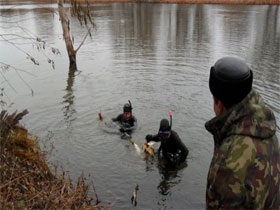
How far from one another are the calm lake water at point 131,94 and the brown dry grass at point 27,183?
3.13 feet

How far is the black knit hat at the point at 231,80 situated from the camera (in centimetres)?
213

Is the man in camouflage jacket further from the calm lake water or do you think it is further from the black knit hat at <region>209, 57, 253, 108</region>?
the calm lake water

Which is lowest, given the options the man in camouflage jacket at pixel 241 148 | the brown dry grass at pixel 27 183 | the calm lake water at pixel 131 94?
the calm lake water at pixel 131 94

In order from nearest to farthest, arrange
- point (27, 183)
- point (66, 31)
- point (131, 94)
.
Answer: point (27, 183), point (131, 94), point (66, 31)

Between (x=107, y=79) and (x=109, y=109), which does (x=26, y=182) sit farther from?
(x=107, y=79)

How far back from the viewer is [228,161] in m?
2.04

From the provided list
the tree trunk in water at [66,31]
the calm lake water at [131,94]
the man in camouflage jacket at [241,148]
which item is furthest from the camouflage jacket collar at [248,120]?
the tree trunk in water at [66,31]

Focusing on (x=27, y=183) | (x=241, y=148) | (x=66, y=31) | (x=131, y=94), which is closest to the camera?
(x=241, y=148)

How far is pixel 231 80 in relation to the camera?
212 cm

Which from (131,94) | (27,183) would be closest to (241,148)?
(27,183)

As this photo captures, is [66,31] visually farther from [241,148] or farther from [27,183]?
[241,148]

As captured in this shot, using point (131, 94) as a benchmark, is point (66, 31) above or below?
above

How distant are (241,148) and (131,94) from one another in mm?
11633

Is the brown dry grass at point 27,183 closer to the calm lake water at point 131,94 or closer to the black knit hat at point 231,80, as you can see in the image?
the calm lake water at point 131,94
